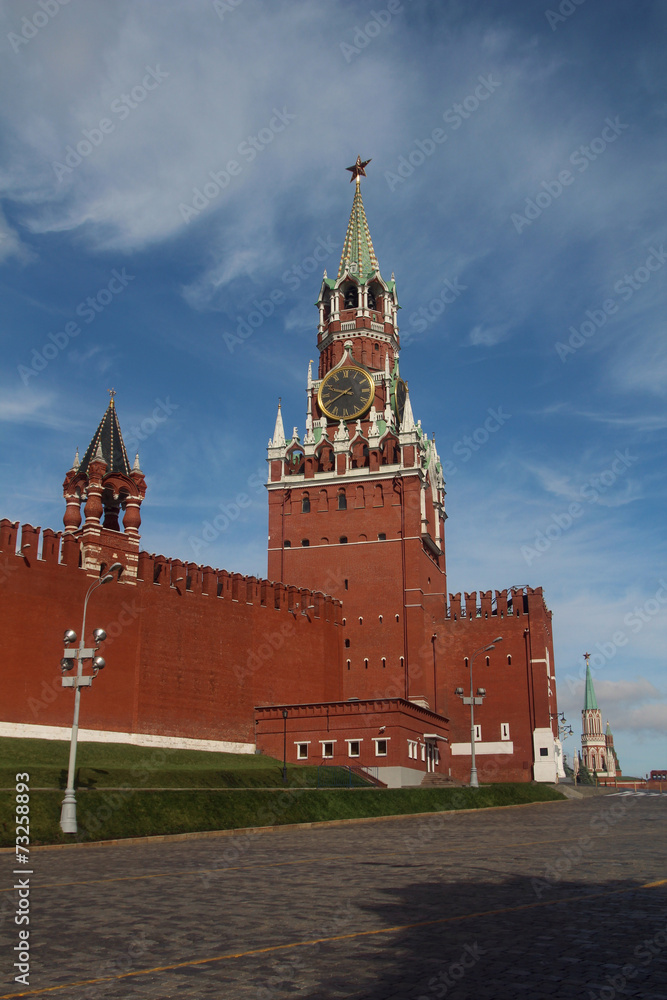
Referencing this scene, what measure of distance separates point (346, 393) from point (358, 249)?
1190 cm

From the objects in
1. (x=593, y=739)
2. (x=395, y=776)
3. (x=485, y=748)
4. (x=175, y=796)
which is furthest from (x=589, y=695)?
(x=175, y=796)

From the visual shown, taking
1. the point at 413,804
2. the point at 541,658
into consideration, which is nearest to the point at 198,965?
the point at 413,804

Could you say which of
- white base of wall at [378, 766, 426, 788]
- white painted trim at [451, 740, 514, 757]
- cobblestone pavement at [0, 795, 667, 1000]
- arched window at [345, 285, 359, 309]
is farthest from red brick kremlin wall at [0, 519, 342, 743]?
arched window at [345, 285, 359, 309]

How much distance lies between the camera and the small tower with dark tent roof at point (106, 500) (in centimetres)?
3816

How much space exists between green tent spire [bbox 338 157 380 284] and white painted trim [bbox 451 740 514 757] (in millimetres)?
31112

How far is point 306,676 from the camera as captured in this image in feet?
160

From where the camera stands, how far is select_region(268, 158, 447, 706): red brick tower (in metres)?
52.6

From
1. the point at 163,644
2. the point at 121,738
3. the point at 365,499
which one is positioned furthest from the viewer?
the point at 365,499

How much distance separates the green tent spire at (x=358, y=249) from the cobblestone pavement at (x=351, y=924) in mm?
51759

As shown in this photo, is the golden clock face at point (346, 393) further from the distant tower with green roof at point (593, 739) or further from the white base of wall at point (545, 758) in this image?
the distant tower with green roof at point (593, 739)

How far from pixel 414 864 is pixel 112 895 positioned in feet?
17.5

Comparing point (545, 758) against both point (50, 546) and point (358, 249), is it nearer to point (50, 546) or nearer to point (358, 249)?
→ point (50, 546)

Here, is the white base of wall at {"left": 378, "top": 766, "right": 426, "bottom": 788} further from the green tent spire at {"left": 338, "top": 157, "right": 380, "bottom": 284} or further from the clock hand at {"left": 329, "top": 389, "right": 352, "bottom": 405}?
the green tent spire at {"left": 338, "top": 157, "right": 380, "bottom": 284}

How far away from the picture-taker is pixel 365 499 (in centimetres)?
5569
